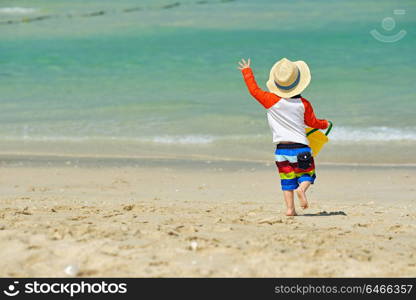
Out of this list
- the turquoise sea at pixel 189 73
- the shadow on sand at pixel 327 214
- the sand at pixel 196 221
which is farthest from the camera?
the turquoise sea at pixel 189 73

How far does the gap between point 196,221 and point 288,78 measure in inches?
48.6

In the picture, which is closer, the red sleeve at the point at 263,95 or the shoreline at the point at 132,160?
the red sleeve at the point at 263,95

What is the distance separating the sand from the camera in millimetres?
4223

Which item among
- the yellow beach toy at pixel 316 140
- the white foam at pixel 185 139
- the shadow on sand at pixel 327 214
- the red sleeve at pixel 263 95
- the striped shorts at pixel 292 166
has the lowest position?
the shadow on sand at pixel 327 214

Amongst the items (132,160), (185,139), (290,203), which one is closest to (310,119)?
(290,203)

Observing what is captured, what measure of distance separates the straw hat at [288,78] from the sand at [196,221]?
0.94 meters

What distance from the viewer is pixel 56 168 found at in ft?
29.1

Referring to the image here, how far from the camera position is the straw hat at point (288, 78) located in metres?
5.79

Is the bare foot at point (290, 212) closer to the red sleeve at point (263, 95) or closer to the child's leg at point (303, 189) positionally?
the child's leg at point (303, 189)

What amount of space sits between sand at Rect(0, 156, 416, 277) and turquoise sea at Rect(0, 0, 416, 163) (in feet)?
4.66

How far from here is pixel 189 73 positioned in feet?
57.5

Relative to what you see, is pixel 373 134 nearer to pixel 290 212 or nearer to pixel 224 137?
pixel 224 137

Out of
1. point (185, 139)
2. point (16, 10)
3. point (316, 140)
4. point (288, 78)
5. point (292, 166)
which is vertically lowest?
point (185, 139)

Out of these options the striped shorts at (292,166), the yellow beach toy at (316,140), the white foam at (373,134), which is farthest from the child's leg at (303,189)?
the white foam at (373,134)
